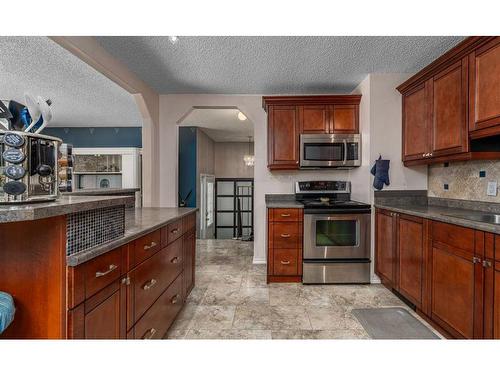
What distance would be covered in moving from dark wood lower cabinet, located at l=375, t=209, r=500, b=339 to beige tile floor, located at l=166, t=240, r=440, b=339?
16.5 inches

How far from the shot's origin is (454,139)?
2309 mm

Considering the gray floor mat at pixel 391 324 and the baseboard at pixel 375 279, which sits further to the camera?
the baseboard at pixel 375 279

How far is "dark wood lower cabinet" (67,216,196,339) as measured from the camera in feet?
3.50

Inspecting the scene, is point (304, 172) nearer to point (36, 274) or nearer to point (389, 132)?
point (389, 132)

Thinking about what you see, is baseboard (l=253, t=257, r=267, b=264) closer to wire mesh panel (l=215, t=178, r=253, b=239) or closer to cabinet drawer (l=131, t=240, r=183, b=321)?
cabinet drawer (l=131, t=240, r=183, b=321)

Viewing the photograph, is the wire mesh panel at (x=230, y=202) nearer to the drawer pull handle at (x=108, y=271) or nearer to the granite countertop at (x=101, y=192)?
the granite countertop at (x=101, y=192)

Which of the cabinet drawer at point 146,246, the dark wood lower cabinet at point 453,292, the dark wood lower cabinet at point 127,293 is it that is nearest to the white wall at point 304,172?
the dark wood lower cabinet at point 453,292

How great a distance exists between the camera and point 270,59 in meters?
2.79

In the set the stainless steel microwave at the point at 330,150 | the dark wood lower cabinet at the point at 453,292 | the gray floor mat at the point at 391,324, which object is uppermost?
the stainless steel microwave at the point at 330,150

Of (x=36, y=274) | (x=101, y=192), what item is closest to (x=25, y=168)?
(x=36, y=274)

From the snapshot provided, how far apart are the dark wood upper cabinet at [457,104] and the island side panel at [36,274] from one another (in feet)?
8.84

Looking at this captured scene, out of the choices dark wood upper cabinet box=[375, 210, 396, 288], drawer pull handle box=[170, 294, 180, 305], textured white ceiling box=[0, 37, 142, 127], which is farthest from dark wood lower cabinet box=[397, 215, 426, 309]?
textured white ceiling box=[0, 37, 142, 127]

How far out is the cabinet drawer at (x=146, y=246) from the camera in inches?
58.9

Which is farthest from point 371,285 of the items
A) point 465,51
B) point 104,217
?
point 104,217
